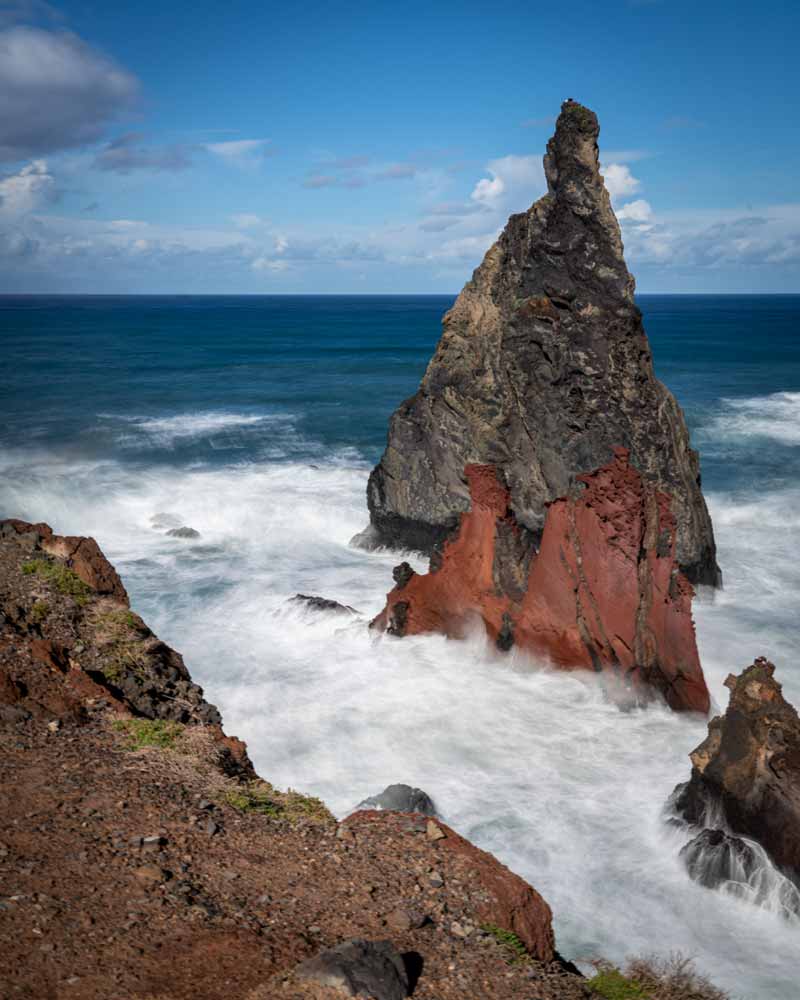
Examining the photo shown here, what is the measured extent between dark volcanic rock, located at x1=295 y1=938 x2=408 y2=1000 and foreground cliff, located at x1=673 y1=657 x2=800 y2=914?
9595 mm

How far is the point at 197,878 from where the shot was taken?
896 centimetres

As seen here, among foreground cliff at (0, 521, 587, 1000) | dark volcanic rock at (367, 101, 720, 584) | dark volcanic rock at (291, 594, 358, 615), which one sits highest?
dark volcanic rock at (367, 101, 720, 584)

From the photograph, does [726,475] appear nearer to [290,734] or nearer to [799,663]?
[799,663]

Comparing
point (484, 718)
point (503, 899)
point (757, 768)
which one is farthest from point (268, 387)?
point (503, 899)

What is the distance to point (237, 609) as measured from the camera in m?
29.0

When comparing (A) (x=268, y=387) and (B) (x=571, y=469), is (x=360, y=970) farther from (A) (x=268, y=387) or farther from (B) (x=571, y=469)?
(A) (x=268, y=387)

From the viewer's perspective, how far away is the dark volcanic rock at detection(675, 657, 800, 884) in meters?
14.9

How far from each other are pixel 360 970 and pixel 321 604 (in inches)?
784

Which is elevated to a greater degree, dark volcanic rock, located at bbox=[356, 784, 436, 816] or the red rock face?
the red rock face

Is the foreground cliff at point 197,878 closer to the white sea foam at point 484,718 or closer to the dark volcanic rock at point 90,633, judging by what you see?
the dark volcanic rock at point 90,633

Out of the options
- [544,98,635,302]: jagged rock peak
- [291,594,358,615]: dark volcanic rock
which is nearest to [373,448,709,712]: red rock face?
[291,594,358,615]: dark volcanic rock

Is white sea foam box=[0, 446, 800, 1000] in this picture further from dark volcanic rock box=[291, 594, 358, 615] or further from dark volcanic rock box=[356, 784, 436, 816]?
dark volcanic rock box=[356, 784, 436, 816]

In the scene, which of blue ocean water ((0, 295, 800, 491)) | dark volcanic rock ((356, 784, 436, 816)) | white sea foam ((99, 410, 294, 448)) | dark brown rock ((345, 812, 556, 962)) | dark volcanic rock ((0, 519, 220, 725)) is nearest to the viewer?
dark brown rock ((345, 812, 556, 962))

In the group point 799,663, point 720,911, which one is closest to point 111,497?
point 799,663
